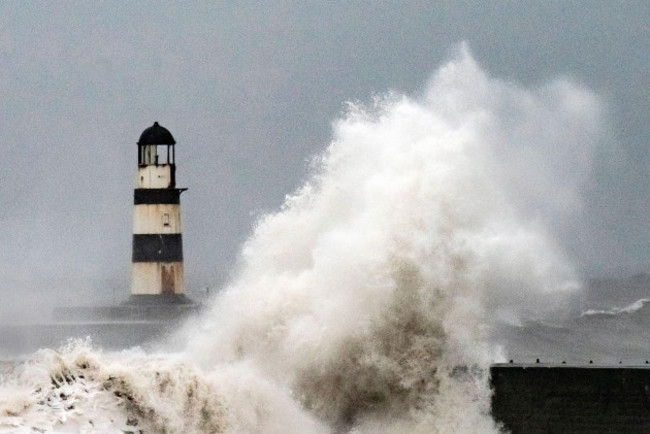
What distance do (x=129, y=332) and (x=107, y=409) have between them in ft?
59.2

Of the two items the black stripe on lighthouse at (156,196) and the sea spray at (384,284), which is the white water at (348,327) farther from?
the black stripe on lighthouse at (156,196)

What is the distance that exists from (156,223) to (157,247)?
1.46ft

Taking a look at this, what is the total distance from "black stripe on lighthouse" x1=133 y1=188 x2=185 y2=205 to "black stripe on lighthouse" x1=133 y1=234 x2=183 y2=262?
60 cm

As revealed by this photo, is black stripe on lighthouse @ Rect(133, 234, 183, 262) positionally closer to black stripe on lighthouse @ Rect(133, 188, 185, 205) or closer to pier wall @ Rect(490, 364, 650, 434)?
black stripe on lighthouse @ Rect(133, 188, 185, 205)

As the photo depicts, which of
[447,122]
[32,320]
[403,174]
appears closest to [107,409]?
[403,174]

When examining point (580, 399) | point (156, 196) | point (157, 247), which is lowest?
point (580, 399)

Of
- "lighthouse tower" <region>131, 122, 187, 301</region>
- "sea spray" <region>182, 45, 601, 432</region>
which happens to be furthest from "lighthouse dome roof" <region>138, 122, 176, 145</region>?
"sea spray" <region>182, 45, 601, 432</region>

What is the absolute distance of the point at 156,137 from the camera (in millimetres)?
31828

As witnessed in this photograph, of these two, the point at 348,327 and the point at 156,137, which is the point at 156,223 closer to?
the point at 156,137


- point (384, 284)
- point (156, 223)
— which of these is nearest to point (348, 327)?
point (384, 284)

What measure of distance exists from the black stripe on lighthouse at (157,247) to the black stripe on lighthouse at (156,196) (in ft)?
1.96

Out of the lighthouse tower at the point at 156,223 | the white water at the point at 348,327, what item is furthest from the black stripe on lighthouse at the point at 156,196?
the white water at the point at 348,327

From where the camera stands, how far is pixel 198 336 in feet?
62.8

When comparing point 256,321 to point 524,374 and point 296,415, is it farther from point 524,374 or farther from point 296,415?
point 524,374
